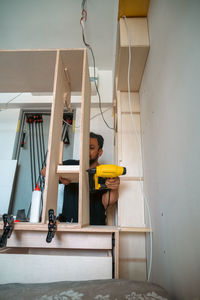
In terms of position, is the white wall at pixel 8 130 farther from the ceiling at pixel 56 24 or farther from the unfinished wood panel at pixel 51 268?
the unfinished wood panel at pixel 51 268

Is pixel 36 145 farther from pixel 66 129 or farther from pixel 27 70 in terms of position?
pixel 27 70

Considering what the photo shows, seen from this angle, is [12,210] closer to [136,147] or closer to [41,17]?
[136,147]

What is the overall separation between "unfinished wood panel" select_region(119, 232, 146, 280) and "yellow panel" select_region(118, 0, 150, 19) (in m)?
1.69

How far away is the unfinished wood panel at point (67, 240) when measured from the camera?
2.71ft

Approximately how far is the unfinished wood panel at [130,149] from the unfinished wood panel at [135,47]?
377mm

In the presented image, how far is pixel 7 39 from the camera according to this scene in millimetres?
2127

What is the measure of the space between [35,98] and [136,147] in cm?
161

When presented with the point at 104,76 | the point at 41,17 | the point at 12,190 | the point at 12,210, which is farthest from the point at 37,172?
the point at 41,17

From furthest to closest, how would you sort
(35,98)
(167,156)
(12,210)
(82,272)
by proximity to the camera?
1. (35,98)
2. (12,210)
3. (167,156)
4. (82,272)

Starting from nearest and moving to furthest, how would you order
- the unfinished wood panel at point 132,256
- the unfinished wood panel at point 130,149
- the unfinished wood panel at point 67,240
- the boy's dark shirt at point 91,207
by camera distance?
the unfinished wood panel at point 67,240 < the unfinished wood panel at point 132,256 < the unfinished wood panel at point 130,149 < the boy's dark shirt at point 91,207

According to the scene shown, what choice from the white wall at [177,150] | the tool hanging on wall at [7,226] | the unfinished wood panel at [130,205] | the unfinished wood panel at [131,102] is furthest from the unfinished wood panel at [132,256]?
the unfinished wood panel at [131,102]

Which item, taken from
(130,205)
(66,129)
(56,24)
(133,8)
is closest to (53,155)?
(130,205)

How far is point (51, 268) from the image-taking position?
729 mm

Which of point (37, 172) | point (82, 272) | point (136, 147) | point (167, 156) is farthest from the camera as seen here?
point (37, 172)
